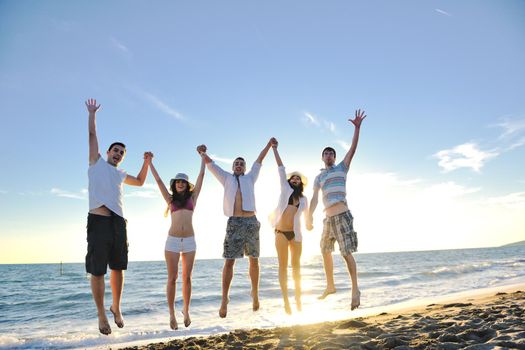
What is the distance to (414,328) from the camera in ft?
23.5

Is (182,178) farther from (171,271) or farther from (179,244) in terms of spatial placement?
(171,271)

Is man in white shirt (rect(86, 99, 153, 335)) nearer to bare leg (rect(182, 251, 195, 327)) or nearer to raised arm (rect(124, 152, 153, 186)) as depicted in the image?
raised arm (rect(124, 152, 153, 186))

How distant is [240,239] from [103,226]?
2490 millimetres

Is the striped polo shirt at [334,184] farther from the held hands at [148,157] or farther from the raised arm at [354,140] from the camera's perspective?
the held hands at [148,157]

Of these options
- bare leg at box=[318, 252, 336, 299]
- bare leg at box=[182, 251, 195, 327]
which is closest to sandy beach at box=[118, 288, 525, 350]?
bare leg at box=[318, 252, 336, 299]

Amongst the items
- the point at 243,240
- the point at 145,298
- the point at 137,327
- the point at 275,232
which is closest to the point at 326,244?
the point at 275,232

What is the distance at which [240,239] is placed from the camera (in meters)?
7.13

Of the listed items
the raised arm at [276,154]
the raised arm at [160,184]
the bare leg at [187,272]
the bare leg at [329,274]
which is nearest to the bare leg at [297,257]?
the bare leg at [329,274]

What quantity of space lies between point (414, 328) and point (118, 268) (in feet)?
18.3

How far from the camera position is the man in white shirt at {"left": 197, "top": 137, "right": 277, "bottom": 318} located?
7094mm

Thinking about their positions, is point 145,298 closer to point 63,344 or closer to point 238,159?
point 63,344

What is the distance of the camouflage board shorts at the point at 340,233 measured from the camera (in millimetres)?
7348

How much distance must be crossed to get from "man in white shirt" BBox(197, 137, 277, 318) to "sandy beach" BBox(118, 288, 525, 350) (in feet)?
3.06

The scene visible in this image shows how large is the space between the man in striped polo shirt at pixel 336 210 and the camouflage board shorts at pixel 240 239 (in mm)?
1346
